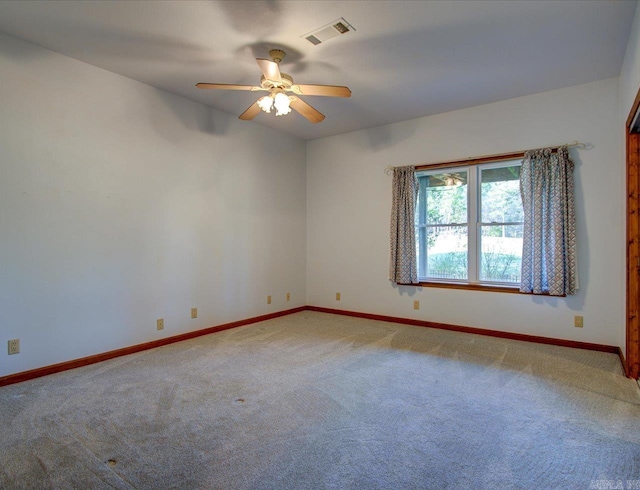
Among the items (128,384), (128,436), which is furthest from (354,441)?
(128,384)

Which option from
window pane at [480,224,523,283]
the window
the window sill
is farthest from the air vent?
the window sill

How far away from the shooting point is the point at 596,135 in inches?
145

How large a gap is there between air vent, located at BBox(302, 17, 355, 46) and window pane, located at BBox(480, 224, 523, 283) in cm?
295

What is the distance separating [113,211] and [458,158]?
409 cm

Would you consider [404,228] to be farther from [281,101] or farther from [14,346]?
Result: [14,346]

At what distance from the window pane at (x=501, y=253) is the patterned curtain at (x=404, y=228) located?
0.87m

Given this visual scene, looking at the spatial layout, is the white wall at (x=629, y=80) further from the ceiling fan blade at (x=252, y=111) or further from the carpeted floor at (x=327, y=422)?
the ceiling fan blade at (x=252, y=111)

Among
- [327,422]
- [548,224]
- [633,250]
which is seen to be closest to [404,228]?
[548,224]

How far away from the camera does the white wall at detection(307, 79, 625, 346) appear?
11.9 ft

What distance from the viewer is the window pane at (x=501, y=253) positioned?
4246mm

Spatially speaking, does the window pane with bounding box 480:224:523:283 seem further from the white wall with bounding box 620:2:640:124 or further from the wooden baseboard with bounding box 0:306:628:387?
the white wall with bounding box 620:2:640:124

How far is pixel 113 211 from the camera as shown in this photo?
11.4ft

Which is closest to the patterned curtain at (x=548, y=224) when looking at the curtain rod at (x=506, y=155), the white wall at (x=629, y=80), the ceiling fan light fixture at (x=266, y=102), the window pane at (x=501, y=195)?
the curtain rod at (x=506, y=155)

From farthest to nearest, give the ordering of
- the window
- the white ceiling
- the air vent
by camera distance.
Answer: the window, the air vent, the white ceiling
